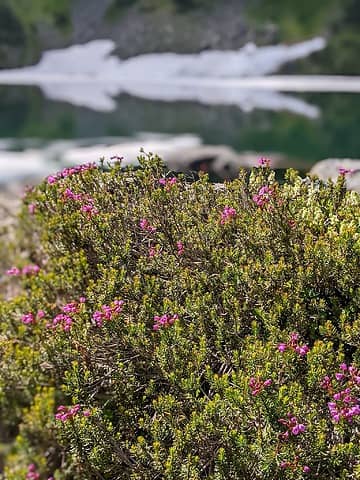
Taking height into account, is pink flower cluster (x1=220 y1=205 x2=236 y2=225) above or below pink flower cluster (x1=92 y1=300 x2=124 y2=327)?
above

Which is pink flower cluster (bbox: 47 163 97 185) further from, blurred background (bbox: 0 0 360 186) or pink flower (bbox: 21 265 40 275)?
blurred background (bbox: 0 0 360 186)

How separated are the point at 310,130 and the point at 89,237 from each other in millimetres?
22497

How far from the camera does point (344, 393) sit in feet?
12.1

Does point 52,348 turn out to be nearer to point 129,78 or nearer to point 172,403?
point 172,403

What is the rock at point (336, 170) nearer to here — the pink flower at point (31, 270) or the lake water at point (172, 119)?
the lake water at point (172, 119)

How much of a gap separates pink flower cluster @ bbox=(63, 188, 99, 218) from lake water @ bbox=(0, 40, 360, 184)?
1.22 m

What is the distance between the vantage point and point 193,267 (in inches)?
192

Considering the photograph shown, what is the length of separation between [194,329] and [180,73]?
52857mm

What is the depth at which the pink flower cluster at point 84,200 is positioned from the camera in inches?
206

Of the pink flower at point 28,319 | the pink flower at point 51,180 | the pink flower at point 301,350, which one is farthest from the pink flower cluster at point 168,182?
the pink flower at point 301,350

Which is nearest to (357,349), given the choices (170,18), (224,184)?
(224,184)

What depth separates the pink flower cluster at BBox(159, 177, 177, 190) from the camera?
528 cm

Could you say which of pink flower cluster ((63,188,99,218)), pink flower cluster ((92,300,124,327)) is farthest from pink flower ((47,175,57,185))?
pink flower cluster ((92,300,124,327))

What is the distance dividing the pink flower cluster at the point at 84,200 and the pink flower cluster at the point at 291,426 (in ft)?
7.78
